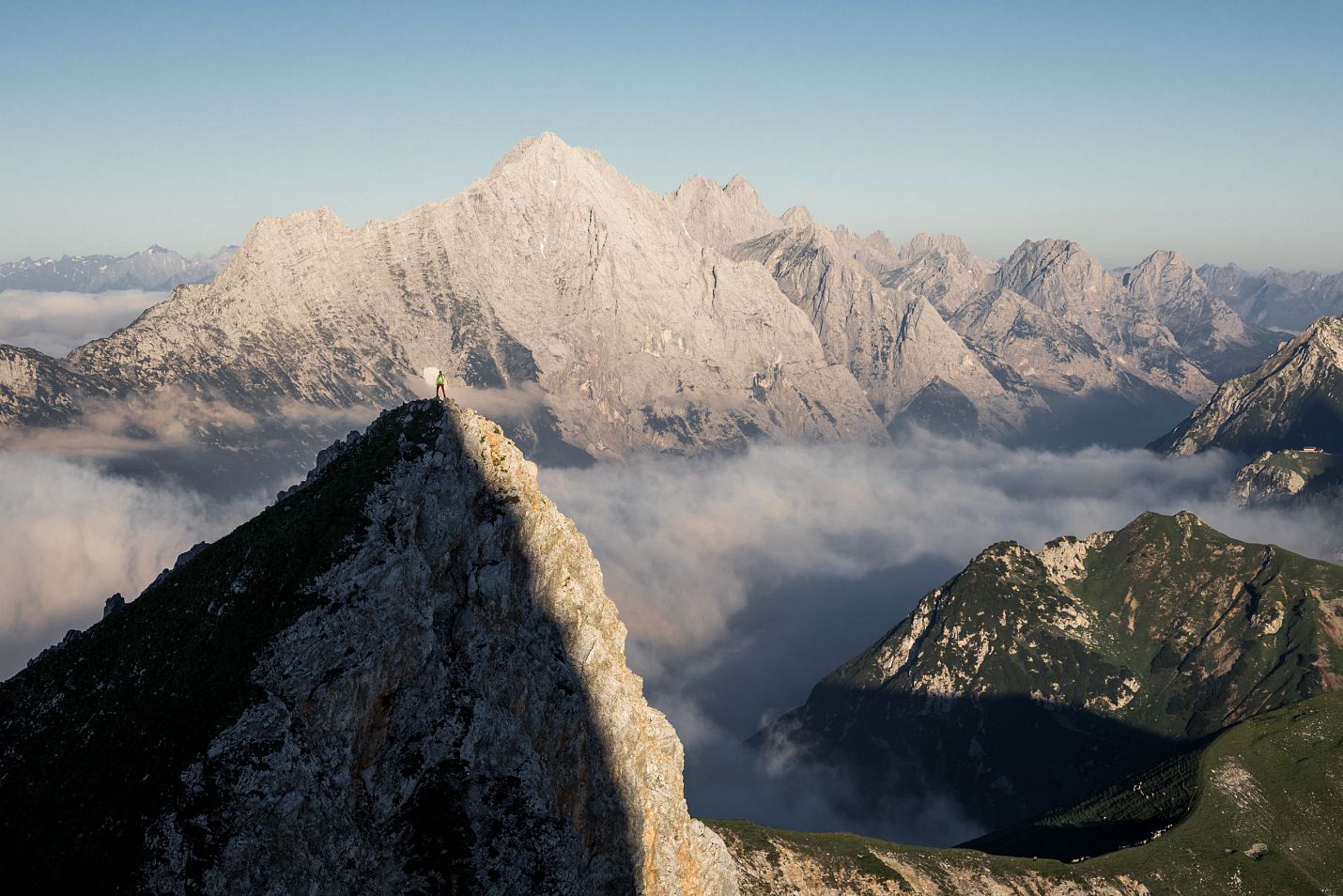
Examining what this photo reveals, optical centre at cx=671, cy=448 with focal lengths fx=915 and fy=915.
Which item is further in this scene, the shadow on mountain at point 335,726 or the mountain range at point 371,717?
the mountain range at point 371,717

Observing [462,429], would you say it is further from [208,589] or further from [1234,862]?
[1234,862]

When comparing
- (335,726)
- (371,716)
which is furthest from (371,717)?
(335,726)

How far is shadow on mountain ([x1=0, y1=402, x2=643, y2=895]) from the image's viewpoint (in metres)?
66.6

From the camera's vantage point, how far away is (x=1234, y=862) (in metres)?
197

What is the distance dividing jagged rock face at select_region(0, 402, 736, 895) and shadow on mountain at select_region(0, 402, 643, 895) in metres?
0.20

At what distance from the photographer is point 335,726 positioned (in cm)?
7219

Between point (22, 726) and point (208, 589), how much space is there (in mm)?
18775

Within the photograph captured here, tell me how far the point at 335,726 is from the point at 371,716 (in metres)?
3.60

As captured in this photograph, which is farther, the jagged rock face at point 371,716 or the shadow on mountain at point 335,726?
the jagged rock face at point 371,716

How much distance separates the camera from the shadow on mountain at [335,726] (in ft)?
219

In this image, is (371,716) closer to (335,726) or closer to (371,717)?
(371,717)

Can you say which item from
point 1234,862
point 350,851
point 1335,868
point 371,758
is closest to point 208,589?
point 371,758

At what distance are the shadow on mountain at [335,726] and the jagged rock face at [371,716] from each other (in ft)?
0.66

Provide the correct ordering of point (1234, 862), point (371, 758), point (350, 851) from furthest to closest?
point (1234, 862) → point (371, 758) → point (350, 851)
